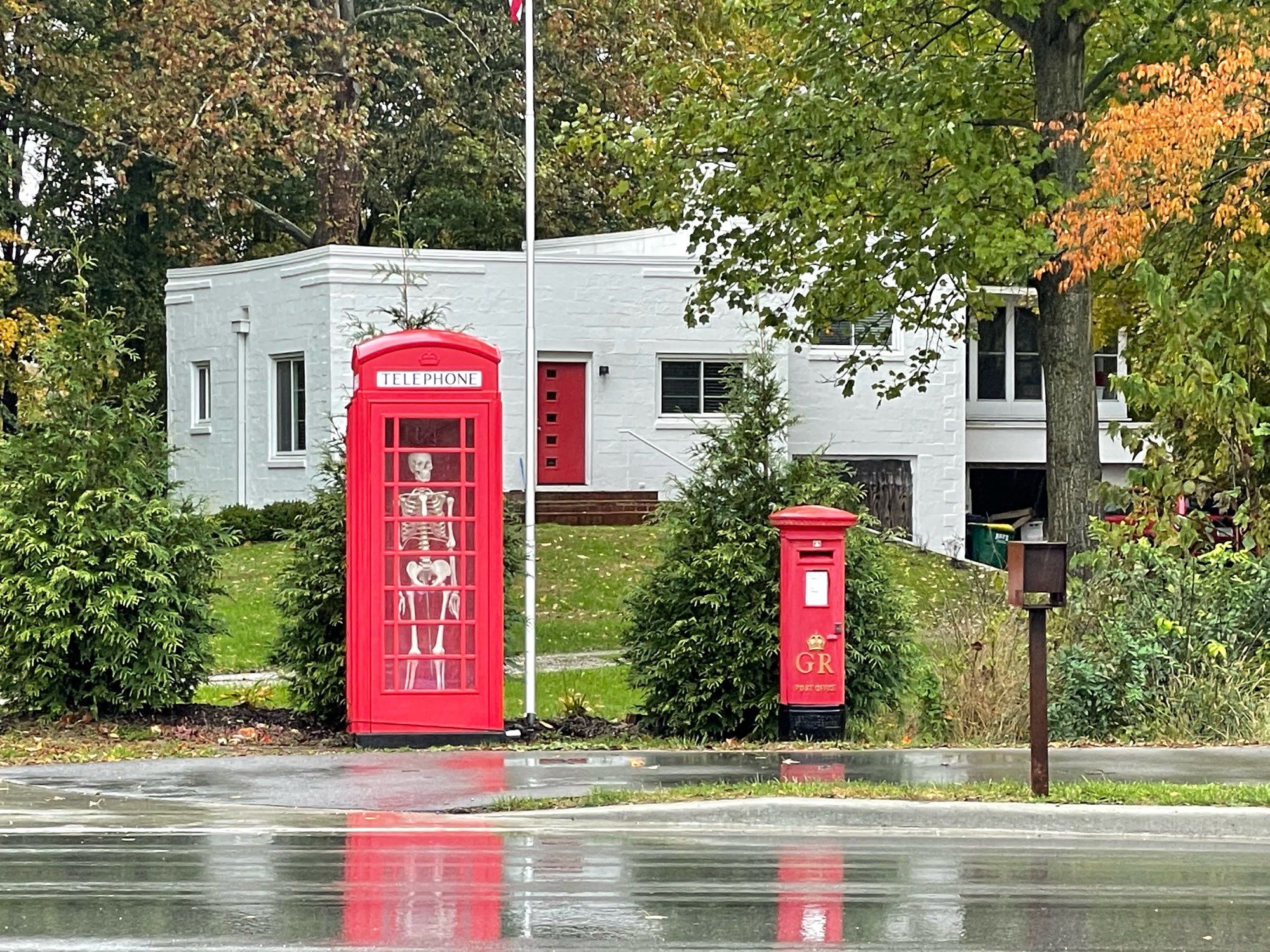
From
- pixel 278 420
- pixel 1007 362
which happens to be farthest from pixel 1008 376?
pixel 278 420

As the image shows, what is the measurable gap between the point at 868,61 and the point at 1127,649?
368 inches

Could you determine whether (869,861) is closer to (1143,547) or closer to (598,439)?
(1143,547)

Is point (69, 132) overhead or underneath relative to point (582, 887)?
overhead

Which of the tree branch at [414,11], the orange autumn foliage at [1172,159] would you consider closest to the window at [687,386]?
the tree branch at [414,11]

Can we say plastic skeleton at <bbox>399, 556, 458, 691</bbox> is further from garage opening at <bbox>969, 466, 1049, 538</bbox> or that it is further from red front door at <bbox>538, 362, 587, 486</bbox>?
garage opening at <bbox>969, 466, 1049, 538</bbox>

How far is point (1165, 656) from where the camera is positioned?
46.0ft

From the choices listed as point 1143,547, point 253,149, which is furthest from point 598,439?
point 1143,547

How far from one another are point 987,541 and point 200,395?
1660cm

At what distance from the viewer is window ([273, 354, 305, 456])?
33500 mm

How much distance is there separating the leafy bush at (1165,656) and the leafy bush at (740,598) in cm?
147

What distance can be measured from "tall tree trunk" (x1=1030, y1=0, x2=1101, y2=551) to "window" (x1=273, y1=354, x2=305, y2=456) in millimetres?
17096

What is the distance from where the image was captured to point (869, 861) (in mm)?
9281

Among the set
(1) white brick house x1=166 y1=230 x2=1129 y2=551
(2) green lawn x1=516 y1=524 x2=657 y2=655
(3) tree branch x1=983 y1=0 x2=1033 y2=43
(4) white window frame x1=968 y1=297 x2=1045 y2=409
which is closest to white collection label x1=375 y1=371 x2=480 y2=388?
(2) green lawn x1=516 y1=524 x2=657 y2=655

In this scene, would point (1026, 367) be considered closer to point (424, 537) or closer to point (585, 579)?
point (585, 579)
